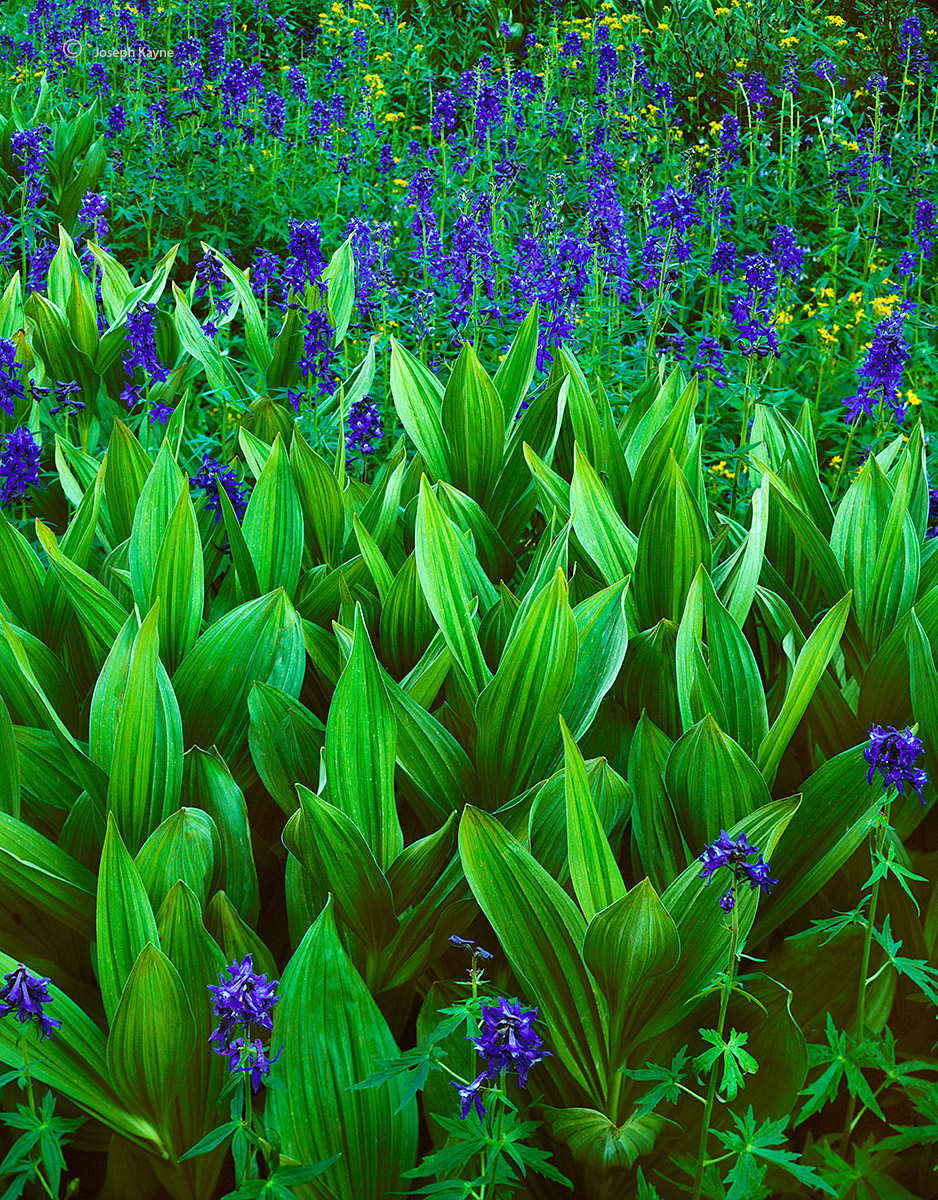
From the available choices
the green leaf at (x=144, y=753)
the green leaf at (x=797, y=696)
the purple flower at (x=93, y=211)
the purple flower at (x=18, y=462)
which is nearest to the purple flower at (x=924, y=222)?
the purple flower at (x=93, y=211)

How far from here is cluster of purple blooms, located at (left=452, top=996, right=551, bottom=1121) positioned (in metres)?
0.97

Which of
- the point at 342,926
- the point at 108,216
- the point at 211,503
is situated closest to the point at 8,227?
the point at 108,216

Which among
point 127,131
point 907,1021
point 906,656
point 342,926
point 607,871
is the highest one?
point 127,131

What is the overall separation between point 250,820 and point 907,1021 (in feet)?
3.08

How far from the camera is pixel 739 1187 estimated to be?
1067mm

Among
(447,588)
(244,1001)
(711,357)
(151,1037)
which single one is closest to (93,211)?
(711,357)

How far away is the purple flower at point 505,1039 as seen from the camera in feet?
3.19

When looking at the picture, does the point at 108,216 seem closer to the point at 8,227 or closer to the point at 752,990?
the point at 8,227

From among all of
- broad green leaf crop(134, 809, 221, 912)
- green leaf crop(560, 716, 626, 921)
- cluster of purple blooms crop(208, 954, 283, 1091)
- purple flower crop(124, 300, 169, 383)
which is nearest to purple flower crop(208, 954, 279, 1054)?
cluster of purple blooms crop(208, 954, 283, 1091)

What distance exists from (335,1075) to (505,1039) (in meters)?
0.27

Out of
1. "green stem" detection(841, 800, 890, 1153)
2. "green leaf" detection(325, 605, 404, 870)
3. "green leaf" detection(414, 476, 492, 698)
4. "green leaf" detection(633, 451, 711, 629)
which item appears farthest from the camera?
"green leaf" detection(633, 451, 711, 629)

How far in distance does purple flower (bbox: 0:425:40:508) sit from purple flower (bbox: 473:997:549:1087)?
1649 millimetres

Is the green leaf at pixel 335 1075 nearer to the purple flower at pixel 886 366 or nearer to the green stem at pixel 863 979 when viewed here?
the green stem at pixel 863 979

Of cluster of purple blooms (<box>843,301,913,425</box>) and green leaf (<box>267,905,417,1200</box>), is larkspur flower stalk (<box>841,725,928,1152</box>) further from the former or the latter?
cluster of purple blooms (<box>843,301,913,425</box>)
